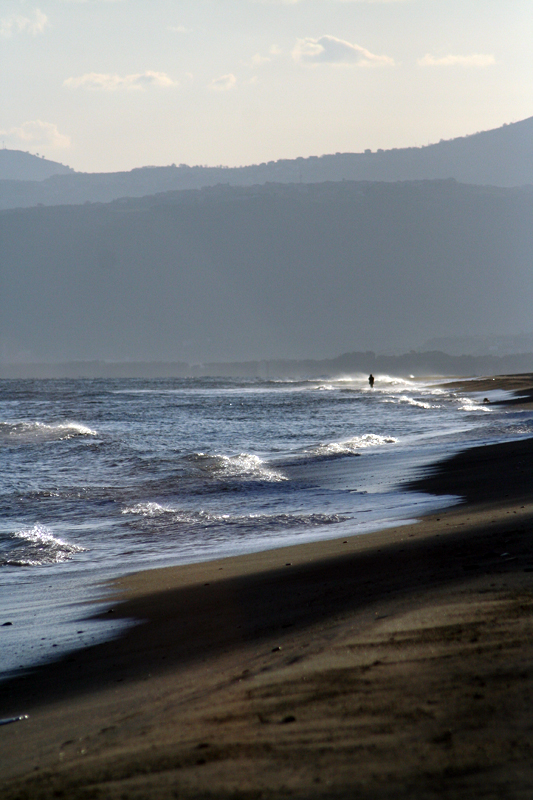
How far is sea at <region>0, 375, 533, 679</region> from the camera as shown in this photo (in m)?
6.07

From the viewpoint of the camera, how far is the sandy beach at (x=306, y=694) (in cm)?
231

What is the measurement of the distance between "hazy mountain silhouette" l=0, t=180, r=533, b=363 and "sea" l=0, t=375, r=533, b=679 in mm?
139787

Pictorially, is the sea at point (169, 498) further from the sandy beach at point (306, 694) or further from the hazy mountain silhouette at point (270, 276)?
the hazy mountain silhouette at point (270, 276)

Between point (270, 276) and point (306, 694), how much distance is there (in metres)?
173

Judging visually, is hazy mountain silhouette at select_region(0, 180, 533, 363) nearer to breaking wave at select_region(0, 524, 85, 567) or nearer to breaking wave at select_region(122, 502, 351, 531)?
breaking wave at select_region(122, 502, 351, 531)

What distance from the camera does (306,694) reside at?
111 inches

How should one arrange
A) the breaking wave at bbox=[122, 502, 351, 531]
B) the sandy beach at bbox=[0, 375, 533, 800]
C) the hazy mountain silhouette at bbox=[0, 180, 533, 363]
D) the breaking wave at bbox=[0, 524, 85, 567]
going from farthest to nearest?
the hazy mountain silhouette at bbox=[0, 180, 533, 363], the breaking wave at bbox=[122, 502, 351, 531], the breaking wave at bbox=[0, 524, 85, 567], the sandy beach at bbox=[0, 375, 533, 800]

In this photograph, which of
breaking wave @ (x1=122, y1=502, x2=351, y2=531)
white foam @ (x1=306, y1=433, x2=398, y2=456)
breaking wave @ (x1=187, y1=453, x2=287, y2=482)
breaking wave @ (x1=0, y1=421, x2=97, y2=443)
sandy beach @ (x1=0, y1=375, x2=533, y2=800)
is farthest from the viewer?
breaking wave @ (x1=0, y1=421, x2=97, y2=443)

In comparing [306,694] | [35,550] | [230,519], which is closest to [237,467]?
[230,519]

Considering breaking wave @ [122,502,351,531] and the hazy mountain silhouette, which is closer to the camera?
breaking wave @ [122,502,351,531]

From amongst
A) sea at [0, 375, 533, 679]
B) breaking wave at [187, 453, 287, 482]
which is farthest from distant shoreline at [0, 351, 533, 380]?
breaking wave at [187, 453, 287, 482]

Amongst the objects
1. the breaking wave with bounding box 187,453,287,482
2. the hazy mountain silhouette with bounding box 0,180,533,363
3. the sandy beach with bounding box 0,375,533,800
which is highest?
the hazy mountain silhouette with bounding box 0,180,533,363

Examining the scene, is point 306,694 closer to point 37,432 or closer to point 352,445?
point 352,445

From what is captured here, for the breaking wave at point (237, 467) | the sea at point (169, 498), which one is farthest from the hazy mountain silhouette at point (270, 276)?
the breaking wave at point (237, 467)
